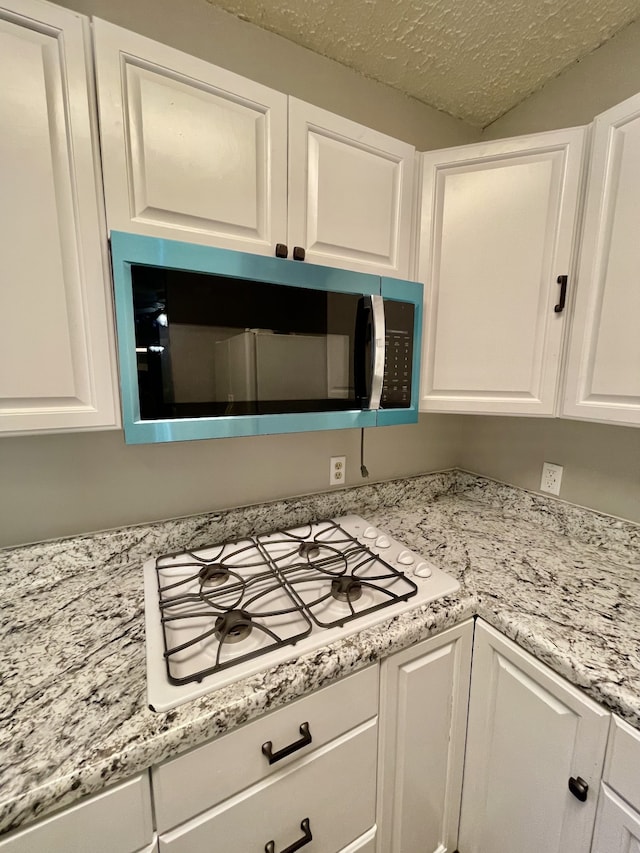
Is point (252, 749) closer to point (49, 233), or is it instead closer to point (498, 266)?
point (49, 233)

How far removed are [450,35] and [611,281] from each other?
898 millimetres

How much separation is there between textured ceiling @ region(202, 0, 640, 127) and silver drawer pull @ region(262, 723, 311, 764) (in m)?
1.78

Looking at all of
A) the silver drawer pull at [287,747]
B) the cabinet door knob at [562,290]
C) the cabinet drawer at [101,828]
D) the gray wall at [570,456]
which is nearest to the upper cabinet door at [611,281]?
the cabinet door knob at [562,290]

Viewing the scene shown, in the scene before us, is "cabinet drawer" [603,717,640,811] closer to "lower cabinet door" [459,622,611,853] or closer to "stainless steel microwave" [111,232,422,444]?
"lower cabinet door" [459,622,611,853]

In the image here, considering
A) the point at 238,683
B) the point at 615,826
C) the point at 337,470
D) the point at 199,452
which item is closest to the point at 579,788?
the point at 615,826

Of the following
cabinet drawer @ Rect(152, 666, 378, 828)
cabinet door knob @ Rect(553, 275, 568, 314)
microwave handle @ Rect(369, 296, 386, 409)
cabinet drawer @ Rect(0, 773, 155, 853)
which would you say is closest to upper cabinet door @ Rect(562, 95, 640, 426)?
cabinet door knob @ Rect(553, 275, 568, 314)

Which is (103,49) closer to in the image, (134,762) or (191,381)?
(191,381)

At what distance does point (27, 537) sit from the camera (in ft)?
3.25

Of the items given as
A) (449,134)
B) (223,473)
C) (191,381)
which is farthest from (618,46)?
(223,473)

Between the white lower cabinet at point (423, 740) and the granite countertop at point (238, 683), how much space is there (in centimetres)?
9

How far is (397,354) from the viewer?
1.06 metres

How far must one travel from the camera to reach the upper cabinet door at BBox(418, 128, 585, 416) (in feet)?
3.29

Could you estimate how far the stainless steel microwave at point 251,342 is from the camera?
2.48 feet

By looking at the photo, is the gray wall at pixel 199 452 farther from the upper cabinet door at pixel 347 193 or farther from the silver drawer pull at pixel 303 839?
the silver drawer pull at pixel 303 839
